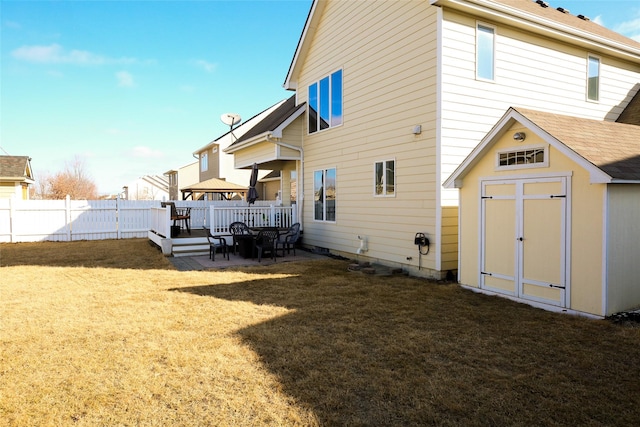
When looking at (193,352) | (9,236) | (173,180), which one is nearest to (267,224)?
(193,352)

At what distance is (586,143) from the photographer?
6.23 meters

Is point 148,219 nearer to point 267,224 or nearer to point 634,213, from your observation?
point 267,224

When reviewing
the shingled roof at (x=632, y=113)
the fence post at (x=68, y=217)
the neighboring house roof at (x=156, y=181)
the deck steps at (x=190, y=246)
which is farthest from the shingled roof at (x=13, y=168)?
the neighboring house roof at (x=156, y=181)

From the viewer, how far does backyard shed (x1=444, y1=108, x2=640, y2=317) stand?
5728 millimetres

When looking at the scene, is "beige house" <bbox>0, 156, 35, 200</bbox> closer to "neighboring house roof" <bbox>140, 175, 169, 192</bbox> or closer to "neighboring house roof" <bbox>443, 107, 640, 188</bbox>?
"neighboring house roof" <bbox>443, 107, 640, 188</bbox>

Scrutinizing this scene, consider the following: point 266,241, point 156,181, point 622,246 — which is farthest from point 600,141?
point 156,181

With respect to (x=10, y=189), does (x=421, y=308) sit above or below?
below

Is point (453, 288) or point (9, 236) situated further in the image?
point (9, 236)

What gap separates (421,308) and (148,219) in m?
15.6

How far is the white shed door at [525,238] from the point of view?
20.4 ft

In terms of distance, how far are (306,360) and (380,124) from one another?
7.11 m

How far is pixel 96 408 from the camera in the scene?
130 inches

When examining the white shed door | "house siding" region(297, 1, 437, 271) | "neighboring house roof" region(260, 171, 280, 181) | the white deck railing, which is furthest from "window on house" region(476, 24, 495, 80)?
"neighboring house roof" region(260, 171, 280, 181)

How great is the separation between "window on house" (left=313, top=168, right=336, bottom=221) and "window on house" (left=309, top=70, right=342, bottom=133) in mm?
1501
